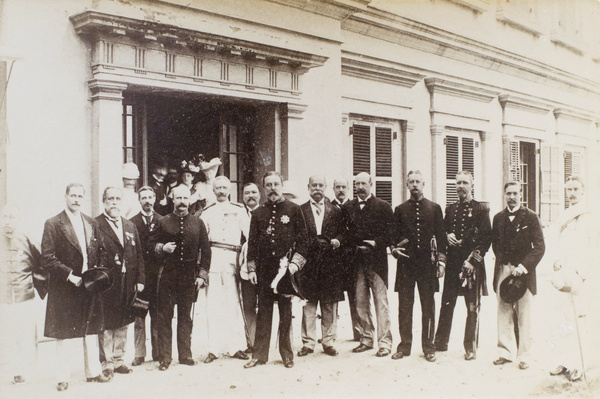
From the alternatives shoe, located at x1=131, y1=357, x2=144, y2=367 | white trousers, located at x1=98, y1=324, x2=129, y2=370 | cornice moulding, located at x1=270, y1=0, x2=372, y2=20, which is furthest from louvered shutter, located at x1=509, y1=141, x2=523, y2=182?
white trousers, located at x1=98, y1=324, x2=129, y2=370

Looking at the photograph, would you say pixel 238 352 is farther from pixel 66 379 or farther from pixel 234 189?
pixel 234 189

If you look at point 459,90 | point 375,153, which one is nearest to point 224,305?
point 375,153

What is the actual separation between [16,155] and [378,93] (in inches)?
145

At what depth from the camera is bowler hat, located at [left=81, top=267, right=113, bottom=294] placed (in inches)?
134

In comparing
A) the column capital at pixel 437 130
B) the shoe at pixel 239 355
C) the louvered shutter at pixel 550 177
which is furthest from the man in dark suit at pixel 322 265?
the louvered shutter at pixel 550 177

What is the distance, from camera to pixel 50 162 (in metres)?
3.70

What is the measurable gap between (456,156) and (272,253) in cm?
318

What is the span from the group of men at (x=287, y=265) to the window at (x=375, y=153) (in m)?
1.57

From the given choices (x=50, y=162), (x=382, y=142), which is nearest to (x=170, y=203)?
(x=50, y=162)

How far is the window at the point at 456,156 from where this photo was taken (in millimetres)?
6363

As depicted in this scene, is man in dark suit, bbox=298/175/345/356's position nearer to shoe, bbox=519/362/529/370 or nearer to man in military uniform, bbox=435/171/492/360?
man in military uniform, bbox=435/171/492/360

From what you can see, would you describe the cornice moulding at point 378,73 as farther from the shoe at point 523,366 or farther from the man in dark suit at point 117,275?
the shoe at point 523,366

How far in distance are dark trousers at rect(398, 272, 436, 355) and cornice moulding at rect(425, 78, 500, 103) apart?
2766 millimetres

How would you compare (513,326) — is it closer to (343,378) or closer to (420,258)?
(420,258)
